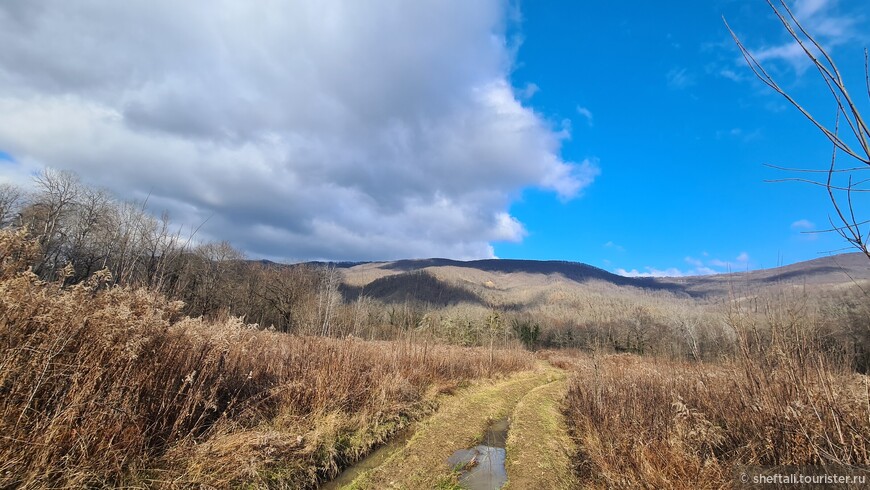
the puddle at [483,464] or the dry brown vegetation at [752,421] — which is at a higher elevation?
the dry brown vegetation at [752,421]

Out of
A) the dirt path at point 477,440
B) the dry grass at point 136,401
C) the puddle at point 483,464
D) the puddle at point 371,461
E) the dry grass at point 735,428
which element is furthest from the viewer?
the puddle at point 483,464

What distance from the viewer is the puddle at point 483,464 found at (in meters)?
6.75

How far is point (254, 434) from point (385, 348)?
29.9 feet

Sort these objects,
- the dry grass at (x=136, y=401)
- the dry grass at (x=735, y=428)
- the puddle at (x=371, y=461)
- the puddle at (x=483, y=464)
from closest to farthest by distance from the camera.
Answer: the dry grass at (x=136, y=401), the dry grass at (x=735, y=428), the puddle at (x=371, y=461), the puddle at (x=483, y=464)

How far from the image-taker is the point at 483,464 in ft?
25.1

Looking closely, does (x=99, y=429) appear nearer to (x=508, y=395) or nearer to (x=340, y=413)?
(x=340, y=413)

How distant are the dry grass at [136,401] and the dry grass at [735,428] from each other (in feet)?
17.0

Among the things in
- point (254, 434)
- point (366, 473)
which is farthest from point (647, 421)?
point (254, 434)

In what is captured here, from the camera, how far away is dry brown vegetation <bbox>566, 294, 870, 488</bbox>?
168 inches

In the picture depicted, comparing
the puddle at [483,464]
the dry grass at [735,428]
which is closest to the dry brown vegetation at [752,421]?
the dry grass at [735,428]

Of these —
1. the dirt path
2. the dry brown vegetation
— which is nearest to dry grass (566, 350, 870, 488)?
the dry brown vegetation

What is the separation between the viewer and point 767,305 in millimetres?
5496

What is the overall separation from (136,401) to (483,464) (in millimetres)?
6350

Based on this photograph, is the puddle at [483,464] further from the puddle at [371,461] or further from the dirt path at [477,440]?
the puddle at [371,461]
